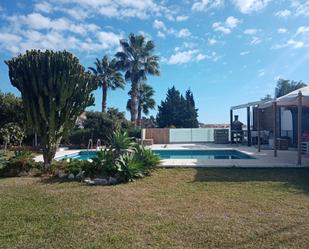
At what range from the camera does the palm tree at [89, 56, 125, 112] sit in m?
32.3

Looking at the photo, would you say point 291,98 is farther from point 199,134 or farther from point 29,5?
point 199,134

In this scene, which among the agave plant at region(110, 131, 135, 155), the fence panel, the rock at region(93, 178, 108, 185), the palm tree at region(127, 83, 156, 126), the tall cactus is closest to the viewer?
the rock at region(93, 178, 108, 185)

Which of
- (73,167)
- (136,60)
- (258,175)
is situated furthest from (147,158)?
(136,60)

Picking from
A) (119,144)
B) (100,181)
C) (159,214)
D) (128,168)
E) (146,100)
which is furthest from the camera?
(146,100)

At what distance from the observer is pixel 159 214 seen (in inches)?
219

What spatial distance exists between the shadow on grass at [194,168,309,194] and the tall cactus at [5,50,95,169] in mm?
4961

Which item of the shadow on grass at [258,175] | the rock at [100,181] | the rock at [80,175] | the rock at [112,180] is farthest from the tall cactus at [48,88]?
the shadow on grass at [258,175]

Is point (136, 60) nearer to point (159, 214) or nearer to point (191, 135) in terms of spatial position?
point (191, 135)

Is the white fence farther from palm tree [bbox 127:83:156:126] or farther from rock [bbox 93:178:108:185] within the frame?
rock [bbox 93:178:108:185]

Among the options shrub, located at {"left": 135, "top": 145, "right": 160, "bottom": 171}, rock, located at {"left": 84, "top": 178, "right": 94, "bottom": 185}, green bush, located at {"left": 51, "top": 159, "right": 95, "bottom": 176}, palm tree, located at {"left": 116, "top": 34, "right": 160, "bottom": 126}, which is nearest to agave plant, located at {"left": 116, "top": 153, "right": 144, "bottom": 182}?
shrub, located at {"left": 135, "top": 145, "right": 160, "bottom": 171}

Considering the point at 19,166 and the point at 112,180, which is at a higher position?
the point at 19,166

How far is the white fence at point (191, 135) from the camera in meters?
26.6

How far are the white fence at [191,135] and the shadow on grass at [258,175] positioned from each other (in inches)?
634

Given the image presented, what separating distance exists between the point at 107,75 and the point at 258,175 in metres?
25.6
